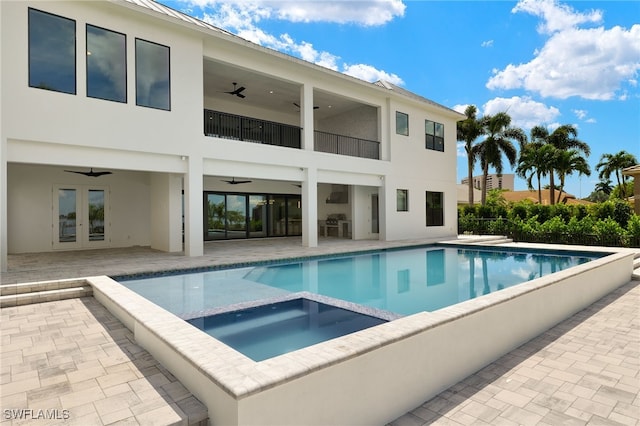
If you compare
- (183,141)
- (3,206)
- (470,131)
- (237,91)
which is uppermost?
(470,131)

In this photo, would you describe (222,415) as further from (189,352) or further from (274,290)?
(274,290)

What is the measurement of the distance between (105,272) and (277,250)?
557 centimetres

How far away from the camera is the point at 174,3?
1256 centimetres

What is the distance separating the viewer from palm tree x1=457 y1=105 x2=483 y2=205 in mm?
29094

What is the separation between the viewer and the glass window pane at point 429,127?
18562 millimetres

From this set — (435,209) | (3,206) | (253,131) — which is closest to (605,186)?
(435,209)

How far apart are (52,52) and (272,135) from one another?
774 cm

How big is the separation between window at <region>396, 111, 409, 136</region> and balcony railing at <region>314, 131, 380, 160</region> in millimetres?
1386

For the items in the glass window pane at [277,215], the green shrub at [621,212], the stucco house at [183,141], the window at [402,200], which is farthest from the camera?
the green shrub at [621,212]

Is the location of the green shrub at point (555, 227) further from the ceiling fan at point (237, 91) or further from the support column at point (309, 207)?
the ceiling fan at point (237, 91)

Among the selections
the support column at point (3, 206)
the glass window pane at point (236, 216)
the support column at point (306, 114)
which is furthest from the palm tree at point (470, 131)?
the support column at point (3, 206)

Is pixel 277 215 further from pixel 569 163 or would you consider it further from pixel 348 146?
pixel 569 163

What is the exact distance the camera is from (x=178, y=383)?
10.8ft

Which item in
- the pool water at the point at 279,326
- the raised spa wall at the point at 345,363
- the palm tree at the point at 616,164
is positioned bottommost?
the pool water at the point at 279,326
